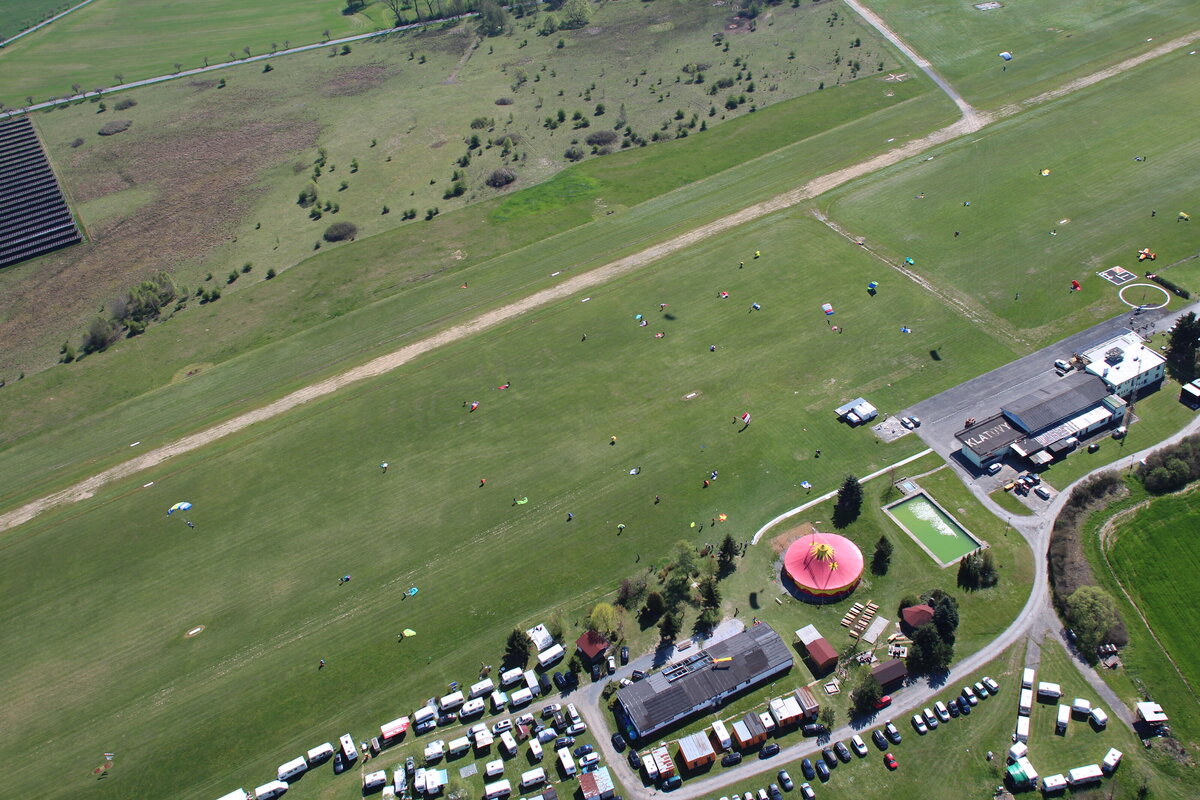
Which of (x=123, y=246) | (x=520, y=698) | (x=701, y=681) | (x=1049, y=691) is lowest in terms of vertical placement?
(x=1049, y=691)

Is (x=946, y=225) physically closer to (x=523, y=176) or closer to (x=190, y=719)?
(x=523, y=176)

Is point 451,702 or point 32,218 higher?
point 32,218

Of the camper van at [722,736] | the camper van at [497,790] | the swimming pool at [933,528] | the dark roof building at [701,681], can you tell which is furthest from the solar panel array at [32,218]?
the swimming pool at [933,528]

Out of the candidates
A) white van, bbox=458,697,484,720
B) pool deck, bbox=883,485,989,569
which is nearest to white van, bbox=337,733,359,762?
white van, bbox=458,697,484,720

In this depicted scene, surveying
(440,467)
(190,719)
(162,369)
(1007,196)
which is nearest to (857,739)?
(440,467)

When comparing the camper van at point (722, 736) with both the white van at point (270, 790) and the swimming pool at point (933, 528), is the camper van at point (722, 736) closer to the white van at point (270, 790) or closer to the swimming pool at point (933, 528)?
the swimming pool at point (933, 528)

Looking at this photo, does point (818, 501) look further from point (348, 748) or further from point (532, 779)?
point (348, 748)

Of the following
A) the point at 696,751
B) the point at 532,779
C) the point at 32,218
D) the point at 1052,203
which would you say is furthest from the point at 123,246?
the point at 1052,203
